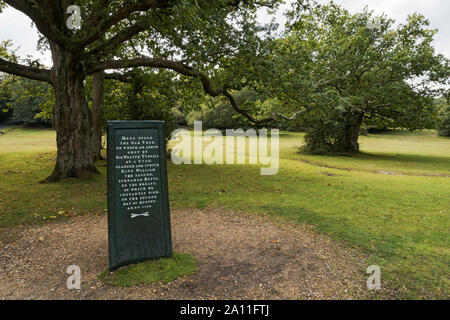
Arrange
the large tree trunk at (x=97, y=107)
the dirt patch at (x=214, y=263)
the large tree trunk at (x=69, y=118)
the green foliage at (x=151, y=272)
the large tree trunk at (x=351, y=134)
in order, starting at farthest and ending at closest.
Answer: the large tree trunk at (x=351, y=134) < the large tree trunk at (x=97, y=107) < the large tree trunk at (x=69, y=118) < the green foliage at (x=151, y=272) < the dirt patch at (x=214, y=263)

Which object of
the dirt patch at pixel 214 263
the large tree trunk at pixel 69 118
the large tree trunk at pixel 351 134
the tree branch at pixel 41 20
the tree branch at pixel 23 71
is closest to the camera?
the dirt patch at pixel 214 263

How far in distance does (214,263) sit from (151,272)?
118 cm

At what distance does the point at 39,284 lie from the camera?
4.83 meters

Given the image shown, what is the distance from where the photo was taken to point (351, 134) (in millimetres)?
29781

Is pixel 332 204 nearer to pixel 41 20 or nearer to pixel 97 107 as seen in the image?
pixel 41 20

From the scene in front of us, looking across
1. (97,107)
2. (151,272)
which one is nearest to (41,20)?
→ (151,272)

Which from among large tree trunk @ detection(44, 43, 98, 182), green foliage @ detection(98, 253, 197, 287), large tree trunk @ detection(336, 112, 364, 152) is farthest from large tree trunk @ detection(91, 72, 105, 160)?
large tree trunk @ detection(336, 112, 364, 152)

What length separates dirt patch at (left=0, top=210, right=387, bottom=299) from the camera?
4605 millimetres

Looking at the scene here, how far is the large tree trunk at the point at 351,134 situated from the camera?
28859 mm

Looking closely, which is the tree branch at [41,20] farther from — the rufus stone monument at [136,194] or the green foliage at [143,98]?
the rufus stone monument at [136,194]

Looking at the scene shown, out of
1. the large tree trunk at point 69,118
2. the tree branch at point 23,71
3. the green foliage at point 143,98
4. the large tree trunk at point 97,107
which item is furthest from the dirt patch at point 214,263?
the large tree trunk at point 97,107

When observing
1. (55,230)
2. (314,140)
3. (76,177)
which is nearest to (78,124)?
(76,177)

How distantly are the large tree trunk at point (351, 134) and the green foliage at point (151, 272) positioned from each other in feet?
87.0

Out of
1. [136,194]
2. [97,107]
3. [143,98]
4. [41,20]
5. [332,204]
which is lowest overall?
[332,204]
